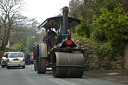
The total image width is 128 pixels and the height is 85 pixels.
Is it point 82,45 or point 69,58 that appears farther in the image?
point 82,45

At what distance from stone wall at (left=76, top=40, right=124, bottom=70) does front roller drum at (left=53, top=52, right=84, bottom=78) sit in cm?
663

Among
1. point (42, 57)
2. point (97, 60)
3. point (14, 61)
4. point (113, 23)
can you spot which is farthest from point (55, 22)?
point (14, 61)

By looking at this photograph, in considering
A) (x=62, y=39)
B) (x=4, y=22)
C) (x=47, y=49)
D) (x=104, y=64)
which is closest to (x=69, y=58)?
(x=62, y=39)

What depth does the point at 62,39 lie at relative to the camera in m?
13.9

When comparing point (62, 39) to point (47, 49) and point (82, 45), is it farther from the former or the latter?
point (82, 45)

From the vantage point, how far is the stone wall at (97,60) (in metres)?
19.5

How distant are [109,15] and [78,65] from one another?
6.15 meters

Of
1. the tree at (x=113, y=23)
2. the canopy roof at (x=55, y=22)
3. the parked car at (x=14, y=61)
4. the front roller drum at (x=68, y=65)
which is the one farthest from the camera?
the parked car at (x=14, y=61)

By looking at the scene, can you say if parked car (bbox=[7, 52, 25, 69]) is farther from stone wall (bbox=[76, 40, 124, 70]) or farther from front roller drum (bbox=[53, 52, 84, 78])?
front roller drum (bbox=[53, 52, 84, 78])

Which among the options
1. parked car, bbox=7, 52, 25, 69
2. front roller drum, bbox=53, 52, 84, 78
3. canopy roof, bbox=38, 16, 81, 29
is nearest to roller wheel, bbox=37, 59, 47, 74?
canopy roof, bbox=38, 16, 81, 29

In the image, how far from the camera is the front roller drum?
12445 millimetres

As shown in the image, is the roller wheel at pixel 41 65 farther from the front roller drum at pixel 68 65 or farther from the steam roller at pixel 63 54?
the front roller drum at pixel 68 65

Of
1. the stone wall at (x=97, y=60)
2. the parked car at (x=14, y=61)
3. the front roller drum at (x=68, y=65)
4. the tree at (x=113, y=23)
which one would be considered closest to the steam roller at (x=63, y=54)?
the front roller drum at (x=68, y=65)

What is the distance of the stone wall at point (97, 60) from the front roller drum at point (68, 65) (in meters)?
6.63
